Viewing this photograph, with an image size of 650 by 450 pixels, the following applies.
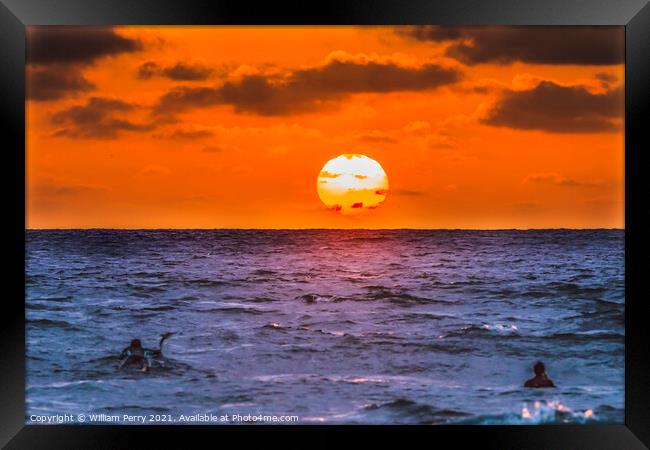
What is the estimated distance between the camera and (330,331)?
12.1m

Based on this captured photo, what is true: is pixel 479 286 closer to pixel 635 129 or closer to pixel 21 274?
pixel 635 129

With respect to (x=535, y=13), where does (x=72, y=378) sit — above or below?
below

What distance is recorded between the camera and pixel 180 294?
54.6 feet

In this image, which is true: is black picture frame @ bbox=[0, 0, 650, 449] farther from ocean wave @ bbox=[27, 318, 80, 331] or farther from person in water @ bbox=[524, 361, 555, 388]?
ocean wave @ bbox=[27, 318, 80, 331]

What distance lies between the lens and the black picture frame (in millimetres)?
6684

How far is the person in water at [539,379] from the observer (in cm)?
841

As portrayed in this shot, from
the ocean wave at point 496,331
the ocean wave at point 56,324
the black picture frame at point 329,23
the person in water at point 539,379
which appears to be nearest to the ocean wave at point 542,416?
the person in water at point 539,379

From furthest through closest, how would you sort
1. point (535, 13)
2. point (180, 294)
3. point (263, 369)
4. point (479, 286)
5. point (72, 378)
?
point (479, 286)
point (180, 294)
point (263, 369)
point (72, 378)
point (535, 13)

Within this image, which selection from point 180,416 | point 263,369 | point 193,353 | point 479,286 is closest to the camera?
point 180,416

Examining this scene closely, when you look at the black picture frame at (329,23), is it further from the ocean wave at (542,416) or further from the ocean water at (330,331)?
the ocean wave at (542,416)

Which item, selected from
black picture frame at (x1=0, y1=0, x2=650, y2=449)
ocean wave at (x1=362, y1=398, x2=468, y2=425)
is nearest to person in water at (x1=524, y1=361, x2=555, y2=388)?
ocean wave at (x1=362, y1=398, x2=468, y2=425)

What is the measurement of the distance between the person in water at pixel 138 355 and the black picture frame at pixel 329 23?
7.04 feet

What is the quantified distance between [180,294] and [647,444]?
1194 centimetres

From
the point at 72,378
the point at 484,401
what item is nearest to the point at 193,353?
the point at 72,378
